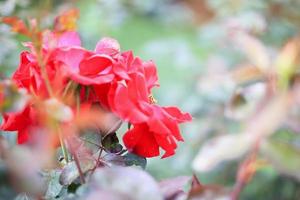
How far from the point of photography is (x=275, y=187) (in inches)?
83.0

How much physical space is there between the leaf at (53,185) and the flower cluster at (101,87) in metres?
0.06

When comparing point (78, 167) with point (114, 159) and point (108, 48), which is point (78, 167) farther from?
point (108, 48)

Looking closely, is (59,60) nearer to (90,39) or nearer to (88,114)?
(88,114)

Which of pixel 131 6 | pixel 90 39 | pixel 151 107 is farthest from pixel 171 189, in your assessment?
pixel 131 6

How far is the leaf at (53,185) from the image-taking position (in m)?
0.80

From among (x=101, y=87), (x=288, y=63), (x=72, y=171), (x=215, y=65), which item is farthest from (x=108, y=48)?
(x=215, y=65)

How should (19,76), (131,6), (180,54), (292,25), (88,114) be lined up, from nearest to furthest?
(88,114) < (19,76) < (292,25) < (180,54) < (131,6)

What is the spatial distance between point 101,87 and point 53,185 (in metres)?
0.14

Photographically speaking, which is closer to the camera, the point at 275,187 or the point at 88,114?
the point at 88,114

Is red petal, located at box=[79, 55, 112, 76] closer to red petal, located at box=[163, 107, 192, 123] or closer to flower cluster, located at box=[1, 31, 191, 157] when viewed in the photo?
flower cluster, located at box=[1, 31, 191, 157]

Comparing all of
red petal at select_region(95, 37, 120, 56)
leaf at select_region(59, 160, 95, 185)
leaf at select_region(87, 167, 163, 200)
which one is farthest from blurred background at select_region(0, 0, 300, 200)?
leaf at select_region(87, 167, 163, 200)

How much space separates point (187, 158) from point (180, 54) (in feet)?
1.77

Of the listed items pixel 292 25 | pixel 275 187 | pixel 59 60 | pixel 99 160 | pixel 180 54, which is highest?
pixel 59 60

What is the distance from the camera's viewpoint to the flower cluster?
0.75 meters
